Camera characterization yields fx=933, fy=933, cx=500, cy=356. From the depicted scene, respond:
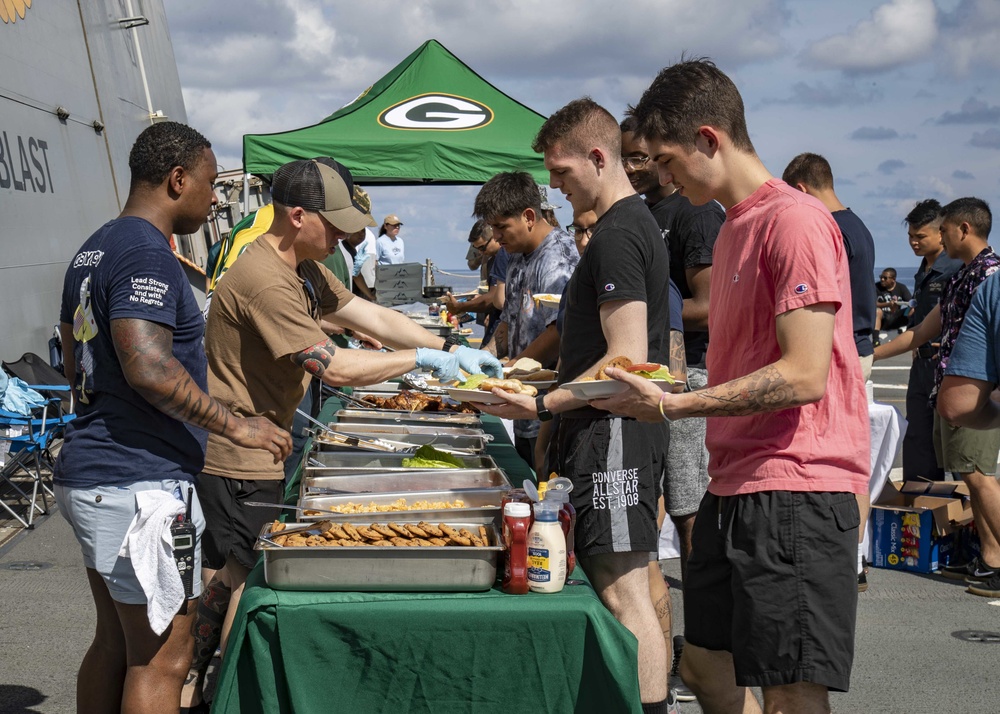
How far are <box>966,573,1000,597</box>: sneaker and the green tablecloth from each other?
12.5 feet

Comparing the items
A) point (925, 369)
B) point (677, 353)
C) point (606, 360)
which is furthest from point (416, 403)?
point (925, 369)

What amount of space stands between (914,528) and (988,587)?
1.73 ft

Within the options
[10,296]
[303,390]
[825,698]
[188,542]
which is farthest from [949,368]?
[10,296]

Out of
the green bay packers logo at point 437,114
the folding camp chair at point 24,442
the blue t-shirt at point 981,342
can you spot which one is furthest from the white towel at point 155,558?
the green bay packers logo at point 437,114

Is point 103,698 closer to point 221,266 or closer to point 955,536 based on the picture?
point 221,266

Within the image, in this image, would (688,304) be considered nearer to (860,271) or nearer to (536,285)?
(536,285)

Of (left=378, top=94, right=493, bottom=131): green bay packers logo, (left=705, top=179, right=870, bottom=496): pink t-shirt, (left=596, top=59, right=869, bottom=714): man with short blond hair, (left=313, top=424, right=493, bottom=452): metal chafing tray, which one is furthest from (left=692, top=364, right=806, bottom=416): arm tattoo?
(left=378, top=94, right=493, bottom=131): green bay packers logo

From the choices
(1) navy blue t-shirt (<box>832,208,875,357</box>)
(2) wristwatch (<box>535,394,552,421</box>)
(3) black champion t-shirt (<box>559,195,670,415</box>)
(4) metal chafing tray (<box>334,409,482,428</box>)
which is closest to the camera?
(3) black champion t-shirt (<box>559,195,670,415</box>)

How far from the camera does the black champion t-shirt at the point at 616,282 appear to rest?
2.79 metres

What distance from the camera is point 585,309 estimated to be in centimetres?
297

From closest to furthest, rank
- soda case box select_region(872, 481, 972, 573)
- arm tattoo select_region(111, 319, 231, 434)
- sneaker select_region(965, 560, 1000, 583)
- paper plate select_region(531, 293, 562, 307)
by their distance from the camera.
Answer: arm tattoo select_region(111, 319, 231, 434) < paper plate select_region(531, 293, 562, 307) < sneaker select_region(965, 560, 1000, 583) < soda case box select_region(872, 481, 972, 573)

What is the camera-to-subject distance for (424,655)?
232 centimetres

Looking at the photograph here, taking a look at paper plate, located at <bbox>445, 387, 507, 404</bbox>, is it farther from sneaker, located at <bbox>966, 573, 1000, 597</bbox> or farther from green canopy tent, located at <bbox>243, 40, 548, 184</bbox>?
green canopy tent, located at <bbox>243, 40, 548, 184</bbox>

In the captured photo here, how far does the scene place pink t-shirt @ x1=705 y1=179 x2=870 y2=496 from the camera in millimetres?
2119
